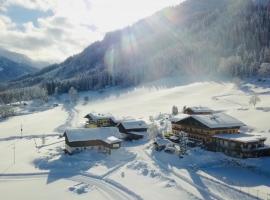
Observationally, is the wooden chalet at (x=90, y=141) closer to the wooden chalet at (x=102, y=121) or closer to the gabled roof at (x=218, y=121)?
the gabled roof at (x=218, y=121)

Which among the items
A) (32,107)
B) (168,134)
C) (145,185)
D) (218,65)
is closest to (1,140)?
(168,134)

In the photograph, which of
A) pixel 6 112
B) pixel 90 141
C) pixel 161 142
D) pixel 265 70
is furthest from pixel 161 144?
pixel 265 70

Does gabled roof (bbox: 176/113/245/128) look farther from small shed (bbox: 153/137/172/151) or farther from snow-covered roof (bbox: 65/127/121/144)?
→ snow-covered roof (bbox: 65/127/121/144)

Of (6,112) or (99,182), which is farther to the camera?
(6,112)

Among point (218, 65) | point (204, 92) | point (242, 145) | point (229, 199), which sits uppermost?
point (218, 65)

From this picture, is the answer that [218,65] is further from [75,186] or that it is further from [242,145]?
[75,186]

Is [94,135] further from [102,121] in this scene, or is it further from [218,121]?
[218,121]
